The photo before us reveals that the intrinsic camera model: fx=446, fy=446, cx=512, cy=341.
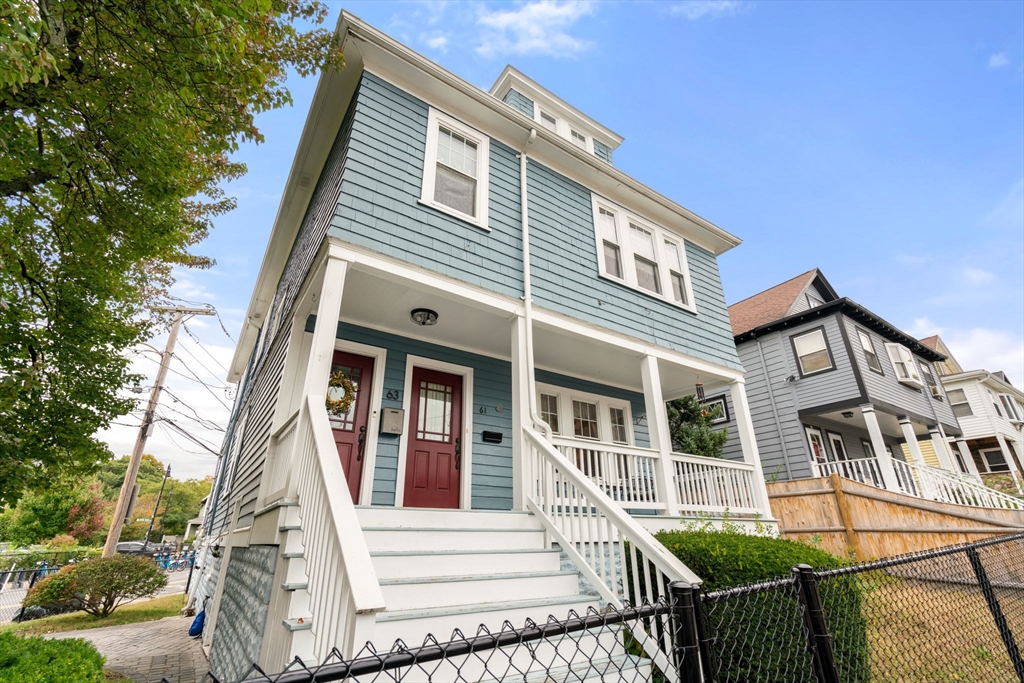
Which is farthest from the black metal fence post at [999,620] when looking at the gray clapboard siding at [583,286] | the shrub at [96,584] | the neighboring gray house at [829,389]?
the shrub at [96,584]

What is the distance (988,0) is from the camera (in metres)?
10.3

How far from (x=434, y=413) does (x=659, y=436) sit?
324 centimetres

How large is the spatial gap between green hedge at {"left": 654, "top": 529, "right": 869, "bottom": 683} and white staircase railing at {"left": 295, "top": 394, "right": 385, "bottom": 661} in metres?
2.19

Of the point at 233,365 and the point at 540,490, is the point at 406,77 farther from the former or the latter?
the point at 233,365

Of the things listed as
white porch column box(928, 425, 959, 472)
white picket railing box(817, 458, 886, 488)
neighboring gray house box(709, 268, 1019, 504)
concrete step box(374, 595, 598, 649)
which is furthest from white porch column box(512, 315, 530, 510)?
white porch column box(928, 425, 959, 472)

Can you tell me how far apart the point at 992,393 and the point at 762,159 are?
16482 mm

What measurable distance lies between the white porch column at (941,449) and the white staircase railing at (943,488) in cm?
205

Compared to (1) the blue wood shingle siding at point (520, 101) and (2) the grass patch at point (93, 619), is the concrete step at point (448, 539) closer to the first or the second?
(1) the blue wood shingle siding at point (520, 101)

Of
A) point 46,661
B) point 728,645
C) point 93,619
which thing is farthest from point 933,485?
point 93,619

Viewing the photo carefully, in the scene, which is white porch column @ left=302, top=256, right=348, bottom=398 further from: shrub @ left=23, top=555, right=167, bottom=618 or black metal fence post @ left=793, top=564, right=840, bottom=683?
shrub @ left=23, top=555, right=167, bottom=618

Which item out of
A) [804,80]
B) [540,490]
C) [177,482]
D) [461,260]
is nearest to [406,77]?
[461,260]

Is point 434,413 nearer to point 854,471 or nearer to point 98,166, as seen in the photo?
point 98,166

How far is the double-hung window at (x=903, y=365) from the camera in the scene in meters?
13.8

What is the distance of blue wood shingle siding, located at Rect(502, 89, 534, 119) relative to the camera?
9.73 meters
